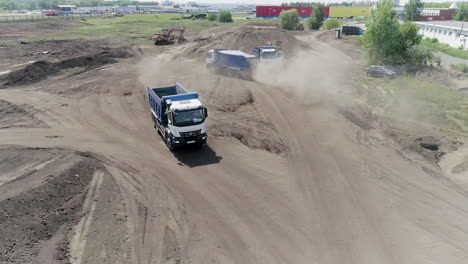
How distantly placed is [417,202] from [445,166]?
212 inches

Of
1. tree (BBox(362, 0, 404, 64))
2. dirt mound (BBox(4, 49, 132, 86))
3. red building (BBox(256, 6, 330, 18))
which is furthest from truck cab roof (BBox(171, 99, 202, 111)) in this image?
red building (BBox(256, 6, 330, 18))

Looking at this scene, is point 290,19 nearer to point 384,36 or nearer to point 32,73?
point 384,36

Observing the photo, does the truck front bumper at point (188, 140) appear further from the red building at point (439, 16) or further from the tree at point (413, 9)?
the red building at point (439, 16)

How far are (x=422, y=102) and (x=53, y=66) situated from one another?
39394mm

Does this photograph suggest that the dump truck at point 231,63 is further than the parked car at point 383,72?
Yes

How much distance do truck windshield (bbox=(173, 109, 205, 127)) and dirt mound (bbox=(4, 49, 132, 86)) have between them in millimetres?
24317

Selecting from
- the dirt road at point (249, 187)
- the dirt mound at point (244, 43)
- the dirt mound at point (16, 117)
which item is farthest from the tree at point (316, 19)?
the dirt mound at point (16, 117)

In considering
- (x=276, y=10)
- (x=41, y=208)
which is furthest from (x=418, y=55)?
(x=276, y=10)

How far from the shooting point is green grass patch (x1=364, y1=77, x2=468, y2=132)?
2598cm

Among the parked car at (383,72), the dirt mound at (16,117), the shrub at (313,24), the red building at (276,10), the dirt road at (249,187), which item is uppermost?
the red building at (276,10)

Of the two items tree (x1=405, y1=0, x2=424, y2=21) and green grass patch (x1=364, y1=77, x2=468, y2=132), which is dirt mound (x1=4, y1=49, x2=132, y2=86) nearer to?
green grass patch (x1=364, y1=77, x2=468, y2=132)

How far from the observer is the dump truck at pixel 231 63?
39.1 m

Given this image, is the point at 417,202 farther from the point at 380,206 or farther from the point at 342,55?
the point at 342,55

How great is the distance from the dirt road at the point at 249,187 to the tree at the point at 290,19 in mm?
63869
